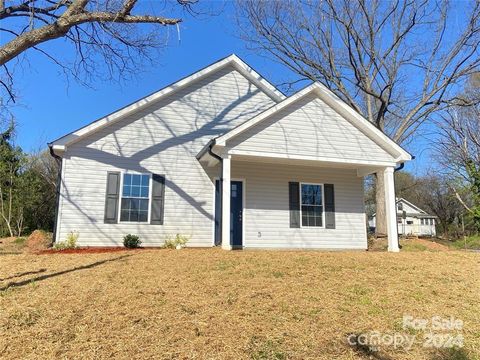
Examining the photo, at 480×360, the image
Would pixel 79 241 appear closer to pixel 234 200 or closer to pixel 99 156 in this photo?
pixel 99 156

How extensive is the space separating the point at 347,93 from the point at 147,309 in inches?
642

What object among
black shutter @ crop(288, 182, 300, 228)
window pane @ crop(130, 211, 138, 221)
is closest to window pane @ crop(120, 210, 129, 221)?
window pane @ crop(130, 211, 138, 221)

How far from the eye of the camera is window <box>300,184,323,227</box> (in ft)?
40.4

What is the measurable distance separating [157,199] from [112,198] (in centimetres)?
126

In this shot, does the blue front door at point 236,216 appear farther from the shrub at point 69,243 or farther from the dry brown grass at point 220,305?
the shrub at point 69,243

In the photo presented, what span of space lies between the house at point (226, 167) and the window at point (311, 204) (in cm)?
3

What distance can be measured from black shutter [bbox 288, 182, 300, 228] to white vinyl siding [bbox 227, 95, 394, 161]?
5.59ft

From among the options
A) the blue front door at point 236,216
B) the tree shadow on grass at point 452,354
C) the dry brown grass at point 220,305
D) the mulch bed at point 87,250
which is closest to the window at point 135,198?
the mulch bed at point 87,250

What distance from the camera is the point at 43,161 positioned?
893 inches

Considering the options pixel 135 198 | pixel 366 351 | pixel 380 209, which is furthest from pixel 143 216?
pixel 380 209

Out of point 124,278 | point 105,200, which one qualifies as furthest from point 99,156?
point 124,278

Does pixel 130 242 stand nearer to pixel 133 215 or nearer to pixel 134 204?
pixel 133 215

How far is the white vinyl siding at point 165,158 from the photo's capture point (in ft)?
35.2

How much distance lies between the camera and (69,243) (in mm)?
10219
